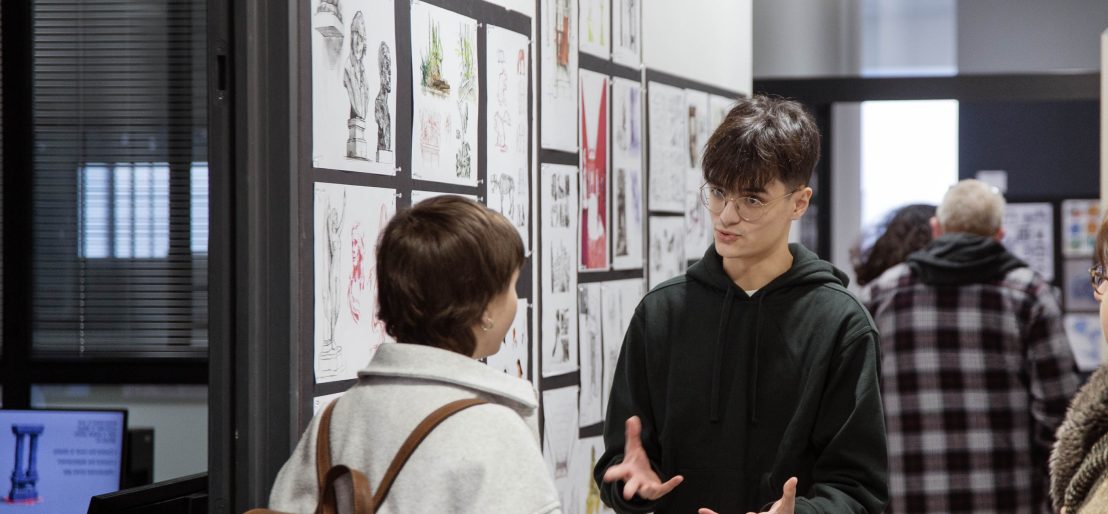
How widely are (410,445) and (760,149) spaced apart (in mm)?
880

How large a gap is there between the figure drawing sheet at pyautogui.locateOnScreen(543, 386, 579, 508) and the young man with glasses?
1.13 metres

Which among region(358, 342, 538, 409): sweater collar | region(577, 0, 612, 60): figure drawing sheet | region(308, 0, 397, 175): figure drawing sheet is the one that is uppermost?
region(577, 0, 612, 60): figure drawing sheet

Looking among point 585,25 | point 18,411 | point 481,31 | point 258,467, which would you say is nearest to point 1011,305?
point 585,25

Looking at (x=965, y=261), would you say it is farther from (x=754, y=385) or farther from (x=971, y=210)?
(x=754, y=385)

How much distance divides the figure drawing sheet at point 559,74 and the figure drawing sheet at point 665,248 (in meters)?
0.72

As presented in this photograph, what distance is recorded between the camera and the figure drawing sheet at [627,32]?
3992mm

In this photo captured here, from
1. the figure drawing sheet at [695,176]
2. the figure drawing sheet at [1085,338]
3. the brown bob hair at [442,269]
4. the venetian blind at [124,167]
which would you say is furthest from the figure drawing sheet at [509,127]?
the figure drawing sheet at [1085,338]

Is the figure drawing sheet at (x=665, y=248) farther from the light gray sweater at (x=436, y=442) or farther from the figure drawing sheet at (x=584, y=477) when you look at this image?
the light gray sweater at (x=436, y=442)

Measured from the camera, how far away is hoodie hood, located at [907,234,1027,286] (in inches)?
171

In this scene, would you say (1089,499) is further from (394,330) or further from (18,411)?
(18,411)

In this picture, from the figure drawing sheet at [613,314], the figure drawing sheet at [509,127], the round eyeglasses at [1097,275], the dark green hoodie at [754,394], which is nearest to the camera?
the round eyeglasses at [1097,275]

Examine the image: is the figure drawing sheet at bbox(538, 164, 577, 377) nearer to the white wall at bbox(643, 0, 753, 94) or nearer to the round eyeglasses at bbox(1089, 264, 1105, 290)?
the white wall at bbox(643, 0, 753, 94)

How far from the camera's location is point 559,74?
3.57 meters

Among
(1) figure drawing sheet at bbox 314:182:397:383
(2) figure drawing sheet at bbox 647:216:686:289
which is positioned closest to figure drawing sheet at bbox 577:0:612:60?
(2) figure drawing sheet at bbox 647:216:686:289
